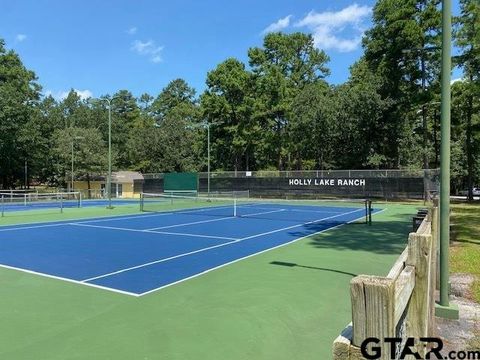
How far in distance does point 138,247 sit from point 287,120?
44552mm

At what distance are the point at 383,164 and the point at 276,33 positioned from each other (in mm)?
25526

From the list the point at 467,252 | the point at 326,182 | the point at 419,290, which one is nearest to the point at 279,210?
the point at 326,182

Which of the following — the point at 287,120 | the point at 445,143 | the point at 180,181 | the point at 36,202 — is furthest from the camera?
the point at 287,120

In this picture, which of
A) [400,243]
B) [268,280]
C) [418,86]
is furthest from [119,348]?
[418,86]

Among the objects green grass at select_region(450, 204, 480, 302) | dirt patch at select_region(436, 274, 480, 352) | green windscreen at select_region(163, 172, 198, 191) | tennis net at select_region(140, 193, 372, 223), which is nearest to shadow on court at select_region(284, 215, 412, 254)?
tennis net at select_region(140, 193, 372, 223)

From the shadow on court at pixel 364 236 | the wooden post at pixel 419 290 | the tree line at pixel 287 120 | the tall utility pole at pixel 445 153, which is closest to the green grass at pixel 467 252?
the tall utility pole at pixel 445 153

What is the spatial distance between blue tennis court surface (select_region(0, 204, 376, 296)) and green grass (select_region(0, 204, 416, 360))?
630 mm

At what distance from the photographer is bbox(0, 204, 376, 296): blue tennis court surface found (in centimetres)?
922

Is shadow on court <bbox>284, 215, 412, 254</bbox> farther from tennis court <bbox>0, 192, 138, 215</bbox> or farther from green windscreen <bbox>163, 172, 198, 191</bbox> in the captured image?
green windscreen <bbox>163, 172, 198, 191</bbox>

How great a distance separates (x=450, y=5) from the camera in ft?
20.3

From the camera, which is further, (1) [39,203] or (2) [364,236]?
(1) [39,203]

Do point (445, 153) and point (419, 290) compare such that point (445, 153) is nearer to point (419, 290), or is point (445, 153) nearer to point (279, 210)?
point (419, 290)

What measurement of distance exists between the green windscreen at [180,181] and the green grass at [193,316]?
37.2 metres

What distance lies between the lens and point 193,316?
6266mm
